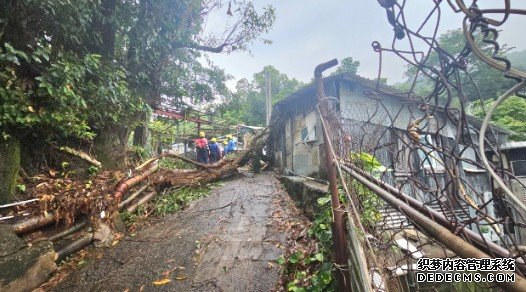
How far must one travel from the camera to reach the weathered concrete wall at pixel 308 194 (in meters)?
5.65

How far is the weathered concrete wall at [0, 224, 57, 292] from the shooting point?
3371mm

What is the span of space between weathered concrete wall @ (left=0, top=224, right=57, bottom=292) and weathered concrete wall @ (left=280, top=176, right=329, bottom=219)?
4.71 meters

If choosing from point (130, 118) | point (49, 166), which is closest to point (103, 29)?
point (130, 118)

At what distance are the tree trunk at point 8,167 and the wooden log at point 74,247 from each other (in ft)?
4.58

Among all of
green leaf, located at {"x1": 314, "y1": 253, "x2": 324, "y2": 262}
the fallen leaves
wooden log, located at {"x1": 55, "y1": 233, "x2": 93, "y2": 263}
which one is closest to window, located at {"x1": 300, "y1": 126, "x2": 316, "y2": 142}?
green leaf, located at {"x1": 314, "y1": 253, "x2": 324, "y2": 262}

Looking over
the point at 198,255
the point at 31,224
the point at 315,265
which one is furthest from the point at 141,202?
the point at 315,265

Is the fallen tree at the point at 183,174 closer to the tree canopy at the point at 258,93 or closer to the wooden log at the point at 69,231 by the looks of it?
the wooden log at the point at 69,231

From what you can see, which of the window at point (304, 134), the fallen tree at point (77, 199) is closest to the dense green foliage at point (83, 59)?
the fallen tree at point (77, 199)

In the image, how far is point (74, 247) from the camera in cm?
458

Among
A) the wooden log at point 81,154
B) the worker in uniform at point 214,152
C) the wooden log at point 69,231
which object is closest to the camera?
the wooden log at point 69,231

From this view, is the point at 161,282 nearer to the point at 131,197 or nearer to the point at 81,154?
the point at 131,197

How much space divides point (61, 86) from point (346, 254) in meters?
5.28

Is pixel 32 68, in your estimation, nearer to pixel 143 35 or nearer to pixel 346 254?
pixel 143 35

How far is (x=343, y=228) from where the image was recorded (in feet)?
7.86
